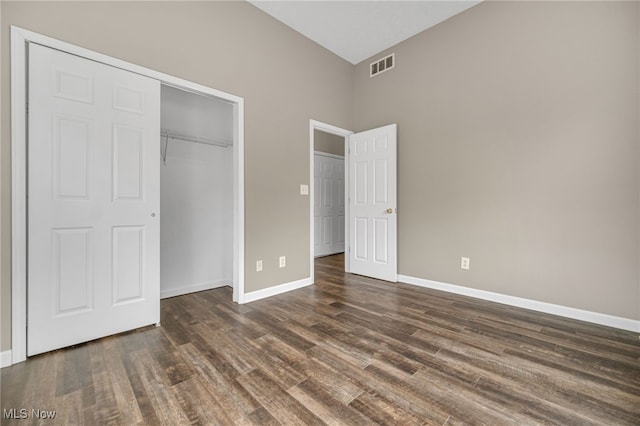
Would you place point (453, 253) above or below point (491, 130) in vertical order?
below

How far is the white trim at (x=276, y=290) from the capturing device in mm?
2839

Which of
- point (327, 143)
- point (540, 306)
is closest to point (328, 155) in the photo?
point (327, 143)

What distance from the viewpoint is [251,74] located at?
2.87 metres

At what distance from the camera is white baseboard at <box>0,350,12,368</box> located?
5.32ft

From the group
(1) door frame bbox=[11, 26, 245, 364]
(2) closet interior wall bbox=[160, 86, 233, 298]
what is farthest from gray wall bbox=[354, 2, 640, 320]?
(1) door frame bbox=[11, 26, 245, 364]

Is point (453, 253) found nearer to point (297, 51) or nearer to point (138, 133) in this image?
point (297, 51)

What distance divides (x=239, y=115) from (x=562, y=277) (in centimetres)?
346

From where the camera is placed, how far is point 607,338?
6.59ft

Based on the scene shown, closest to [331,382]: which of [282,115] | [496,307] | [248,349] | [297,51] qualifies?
[248,349]

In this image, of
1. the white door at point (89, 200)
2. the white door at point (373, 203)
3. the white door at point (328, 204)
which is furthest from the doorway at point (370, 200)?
the white door at point (89, 200)

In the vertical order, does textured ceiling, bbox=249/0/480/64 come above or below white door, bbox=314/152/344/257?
above

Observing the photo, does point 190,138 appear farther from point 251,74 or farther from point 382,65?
point 382,65

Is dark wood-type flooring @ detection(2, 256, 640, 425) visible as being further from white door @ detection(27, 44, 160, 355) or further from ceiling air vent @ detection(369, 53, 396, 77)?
ceiling air vent @ detection(369, 53, 396, 77)

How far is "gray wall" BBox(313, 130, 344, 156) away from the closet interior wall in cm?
226
